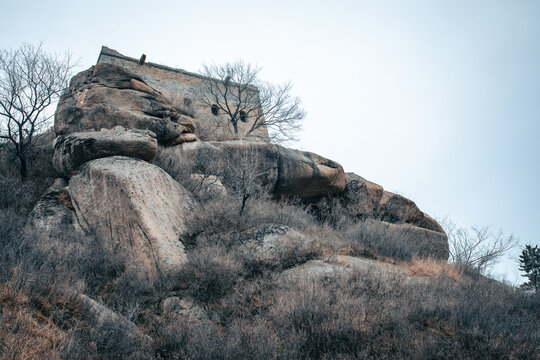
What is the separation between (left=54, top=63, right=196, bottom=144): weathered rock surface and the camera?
938cm

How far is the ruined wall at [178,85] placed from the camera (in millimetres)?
19062

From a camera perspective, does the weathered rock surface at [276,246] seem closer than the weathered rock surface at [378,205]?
Yes

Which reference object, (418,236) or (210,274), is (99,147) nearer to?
(210,274)

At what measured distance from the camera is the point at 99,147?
716cm

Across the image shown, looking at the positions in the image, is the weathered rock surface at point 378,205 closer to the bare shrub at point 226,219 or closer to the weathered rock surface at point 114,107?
the bare shrub at point 226,219

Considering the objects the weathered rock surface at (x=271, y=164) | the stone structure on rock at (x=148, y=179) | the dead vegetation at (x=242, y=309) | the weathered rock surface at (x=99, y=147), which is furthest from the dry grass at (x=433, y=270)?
the weathered rock surface at (x=99, y=147)

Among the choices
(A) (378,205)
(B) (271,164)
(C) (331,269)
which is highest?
(B) (271,164)

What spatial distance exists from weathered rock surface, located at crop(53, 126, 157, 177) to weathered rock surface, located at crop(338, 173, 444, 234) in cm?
671

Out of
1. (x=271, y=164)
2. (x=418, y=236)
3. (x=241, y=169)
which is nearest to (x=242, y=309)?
(x=241, y=169)

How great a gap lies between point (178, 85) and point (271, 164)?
42.4 ft

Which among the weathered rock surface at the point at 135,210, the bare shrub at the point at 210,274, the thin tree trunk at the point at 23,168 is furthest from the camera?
the thin tree trunk at the point at 23,168

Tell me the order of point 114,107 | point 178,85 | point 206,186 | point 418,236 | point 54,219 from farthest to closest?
point 178,85, point 418,236, point 114,107, point 206,186, point 54,219

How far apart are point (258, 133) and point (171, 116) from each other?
9.55 m

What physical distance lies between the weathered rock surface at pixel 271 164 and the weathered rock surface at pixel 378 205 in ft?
1.90
